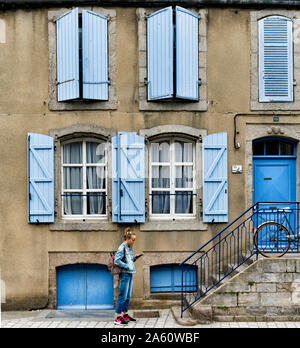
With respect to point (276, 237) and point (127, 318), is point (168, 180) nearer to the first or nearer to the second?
point (276, 237)

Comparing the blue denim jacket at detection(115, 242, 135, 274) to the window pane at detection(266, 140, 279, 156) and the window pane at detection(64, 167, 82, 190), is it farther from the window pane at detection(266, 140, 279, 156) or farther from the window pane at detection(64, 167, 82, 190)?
the window pane at detection(266, 140, 279, 156)

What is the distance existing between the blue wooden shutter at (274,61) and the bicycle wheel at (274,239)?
2.75 meters

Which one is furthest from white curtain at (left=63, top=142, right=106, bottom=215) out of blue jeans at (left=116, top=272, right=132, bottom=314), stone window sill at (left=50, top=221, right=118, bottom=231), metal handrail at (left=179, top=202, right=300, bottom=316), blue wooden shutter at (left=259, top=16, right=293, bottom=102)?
blue wooden shutter at (left=259, top=16, right=293, bottom=102)

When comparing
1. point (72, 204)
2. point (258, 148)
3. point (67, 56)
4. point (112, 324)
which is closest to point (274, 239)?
point (258, 148)

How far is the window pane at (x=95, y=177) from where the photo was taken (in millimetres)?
9477

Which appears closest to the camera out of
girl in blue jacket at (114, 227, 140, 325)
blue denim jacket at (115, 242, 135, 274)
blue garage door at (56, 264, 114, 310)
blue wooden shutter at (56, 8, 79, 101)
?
blue denim jacket at (115, 242, 135, 274)

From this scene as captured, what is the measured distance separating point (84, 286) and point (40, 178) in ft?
8.18

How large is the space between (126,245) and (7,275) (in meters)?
3.03

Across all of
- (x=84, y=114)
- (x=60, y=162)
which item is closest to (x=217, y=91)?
(x=84, y=114)

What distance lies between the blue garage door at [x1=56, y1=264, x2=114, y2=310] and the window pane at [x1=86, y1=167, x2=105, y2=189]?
172cm

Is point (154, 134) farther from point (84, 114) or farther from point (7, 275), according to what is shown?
point (7, 275)

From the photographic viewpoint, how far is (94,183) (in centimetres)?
949

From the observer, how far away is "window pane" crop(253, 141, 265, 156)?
31.6 ft

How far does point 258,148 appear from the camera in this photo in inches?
380
